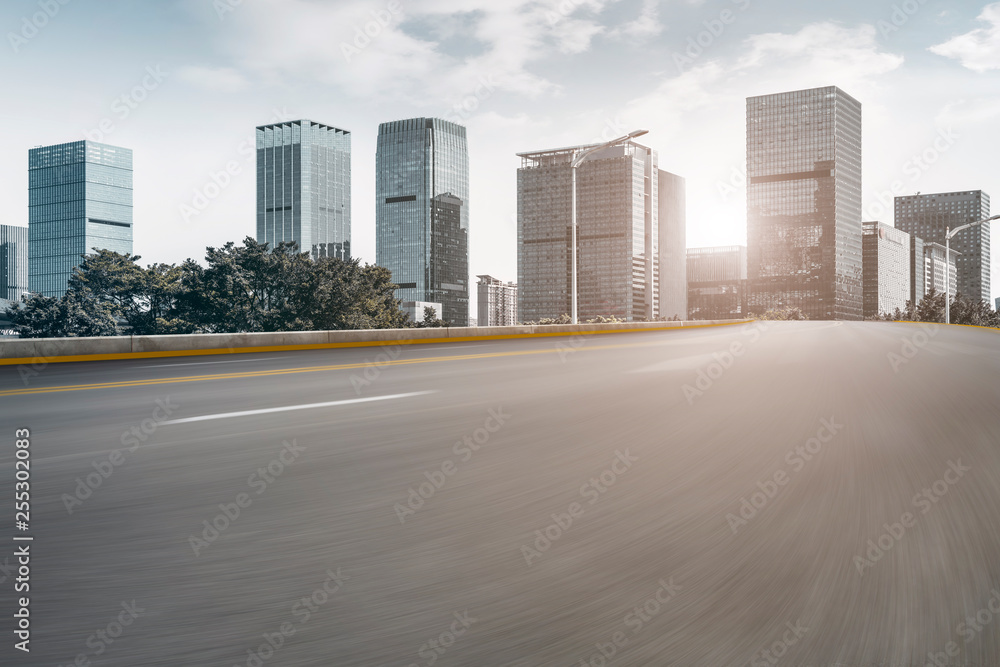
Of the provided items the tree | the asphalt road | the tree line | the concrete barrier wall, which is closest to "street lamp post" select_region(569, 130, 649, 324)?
the concrete barrier wall

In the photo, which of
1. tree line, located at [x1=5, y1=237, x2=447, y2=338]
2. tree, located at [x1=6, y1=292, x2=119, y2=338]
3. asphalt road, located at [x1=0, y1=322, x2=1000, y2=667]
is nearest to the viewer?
asphalt road, located at [x1=0, y1=322, x2=1000, y2=667]

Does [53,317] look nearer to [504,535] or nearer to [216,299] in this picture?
[216,299]

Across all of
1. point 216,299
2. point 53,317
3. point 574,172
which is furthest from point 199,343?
point 53,317

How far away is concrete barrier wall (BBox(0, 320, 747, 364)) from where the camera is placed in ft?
37.4

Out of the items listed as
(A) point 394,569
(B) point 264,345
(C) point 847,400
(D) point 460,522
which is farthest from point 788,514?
(B) point 264,345

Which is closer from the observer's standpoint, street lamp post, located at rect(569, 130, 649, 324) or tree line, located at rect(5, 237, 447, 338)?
street lamp post, located at rect(569, 130, 649, 324)

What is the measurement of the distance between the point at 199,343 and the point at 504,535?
1303cm

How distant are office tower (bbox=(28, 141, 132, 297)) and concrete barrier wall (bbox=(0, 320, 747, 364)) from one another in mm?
131842

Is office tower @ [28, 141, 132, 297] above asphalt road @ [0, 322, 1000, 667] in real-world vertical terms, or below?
above

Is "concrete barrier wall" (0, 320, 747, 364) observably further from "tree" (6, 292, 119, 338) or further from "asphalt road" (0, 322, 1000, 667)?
"tree" (6, 292, 119, 338)

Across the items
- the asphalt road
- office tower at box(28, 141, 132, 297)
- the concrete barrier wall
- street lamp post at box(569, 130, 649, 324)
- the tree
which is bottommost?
the asphalt road

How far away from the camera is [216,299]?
175ft

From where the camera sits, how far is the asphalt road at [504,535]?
1.77 m

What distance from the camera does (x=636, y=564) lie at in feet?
7.44
